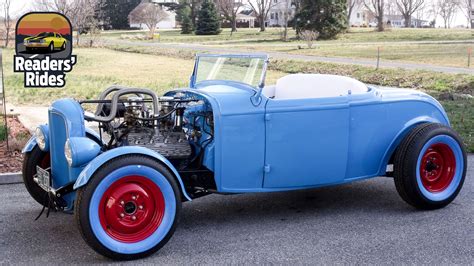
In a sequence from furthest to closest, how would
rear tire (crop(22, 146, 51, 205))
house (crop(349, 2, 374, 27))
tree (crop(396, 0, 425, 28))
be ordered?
house (crop(349, 2, 374, 27)), tree (crop(396, 0, 425, 28)), rear tire (crop(22, 146, 51, 205))

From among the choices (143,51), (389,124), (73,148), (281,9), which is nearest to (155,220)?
(73,148)

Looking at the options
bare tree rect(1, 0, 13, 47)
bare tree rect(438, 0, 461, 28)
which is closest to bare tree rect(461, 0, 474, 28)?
bare tree rect(438, 0, 461, 28)

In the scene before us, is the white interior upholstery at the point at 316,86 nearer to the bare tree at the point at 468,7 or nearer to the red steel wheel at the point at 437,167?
the red steel wheel at the point at 437,167

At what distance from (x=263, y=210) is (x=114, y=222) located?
5.44 feet

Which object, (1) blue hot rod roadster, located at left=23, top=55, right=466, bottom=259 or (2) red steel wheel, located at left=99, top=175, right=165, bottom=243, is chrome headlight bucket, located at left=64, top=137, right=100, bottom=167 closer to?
(1) blue hot rod roadster, located at left=23, top=55, right=466, bottom=259

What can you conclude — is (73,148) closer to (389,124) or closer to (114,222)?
(114,222)

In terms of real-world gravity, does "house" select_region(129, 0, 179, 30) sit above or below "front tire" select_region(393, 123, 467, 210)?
above

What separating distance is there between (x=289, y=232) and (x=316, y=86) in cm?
153

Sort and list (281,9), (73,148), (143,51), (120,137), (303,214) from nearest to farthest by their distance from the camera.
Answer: (73,148), (120,137), (303,214), (143,51), (281,9)

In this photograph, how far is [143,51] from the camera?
99.1ft

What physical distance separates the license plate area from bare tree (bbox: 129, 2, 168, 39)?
3740 cm

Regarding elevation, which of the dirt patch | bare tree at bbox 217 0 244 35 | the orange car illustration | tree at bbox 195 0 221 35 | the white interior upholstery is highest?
bare tree at bbox 217 0 244 35

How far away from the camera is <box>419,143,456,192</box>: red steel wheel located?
5613 millimetres

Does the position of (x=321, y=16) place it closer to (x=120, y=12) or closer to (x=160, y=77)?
(x=120, y=12)
